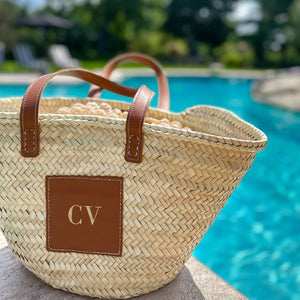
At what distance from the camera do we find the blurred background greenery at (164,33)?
16.2 m

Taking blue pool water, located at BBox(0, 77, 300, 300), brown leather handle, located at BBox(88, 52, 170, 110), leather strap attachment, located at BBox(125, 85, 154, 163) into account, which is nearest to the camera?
leather strap attachment, located at BBox(125, 85, 154, 163)

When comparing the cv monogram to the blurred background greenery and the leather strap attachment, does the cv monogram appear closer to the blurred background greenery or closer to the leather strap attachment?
the leather strap attachment

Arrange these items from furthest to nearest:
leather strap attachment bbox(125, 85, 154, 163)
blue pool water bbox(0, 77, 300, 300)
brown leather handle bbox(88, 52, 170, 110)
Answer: blue pool water bbox(0, 77, 300, 300) → brown leather handle bbox(88, 52, 170, 110) → leather strap attachment bbox(125, 85, 154, 163)

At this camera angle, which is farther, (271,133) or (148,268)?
(271,133)

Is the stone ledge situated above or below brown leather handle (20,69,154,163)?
below

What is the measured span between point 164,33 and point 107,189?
63.8ft

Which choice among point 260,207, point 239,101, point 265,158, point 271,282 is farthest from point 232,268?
point 239,101

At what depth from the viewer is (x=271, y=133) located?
17.0ft

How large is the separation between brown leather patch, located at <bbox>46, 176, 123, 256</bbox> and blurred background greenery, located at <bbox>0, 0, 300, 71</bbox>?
14.9 meters

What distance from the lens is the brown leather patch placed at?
1003 millimetres

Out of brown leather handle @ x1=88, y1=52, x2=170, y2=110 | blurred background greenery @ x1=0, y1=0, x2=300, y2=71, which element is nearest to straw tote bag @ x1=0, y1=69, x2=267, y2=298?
brown leather handle @ x1=88, y1=52, x2=170, y2=110

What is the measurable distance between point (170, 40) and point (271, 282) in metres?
17.4

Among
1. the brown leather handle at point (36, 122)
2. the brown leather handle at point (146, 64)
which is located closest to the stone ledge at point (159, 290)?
the brown leather handle at point (36, 122)

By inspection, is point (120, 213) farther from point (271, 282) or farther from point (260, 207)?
point (260, 207)
